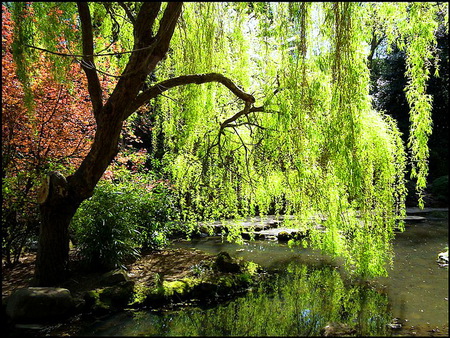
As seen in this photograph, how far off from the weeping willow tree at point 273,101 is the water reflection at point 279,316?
1.59 ft

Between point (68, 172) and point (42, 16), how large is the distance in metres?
2.05

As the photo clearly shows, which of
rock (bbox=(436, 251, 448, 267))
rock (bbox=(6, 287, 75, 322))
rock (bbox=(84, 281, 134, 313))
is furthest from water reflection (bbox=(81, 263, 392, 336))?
rock (bbox=(436, 251, 448, 267))

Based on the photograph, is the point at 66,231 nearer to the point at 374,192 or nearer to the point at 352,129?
the point at 352,129

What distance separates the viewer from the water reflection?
3.09m

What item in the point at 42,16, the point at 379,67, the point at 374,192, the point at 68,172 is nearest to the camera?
the point at 42,16

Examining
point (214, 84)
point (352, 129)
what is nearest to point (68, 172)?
point (214, 84)

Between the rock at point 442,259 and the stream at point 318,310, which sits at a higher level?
the rock at point 442,259

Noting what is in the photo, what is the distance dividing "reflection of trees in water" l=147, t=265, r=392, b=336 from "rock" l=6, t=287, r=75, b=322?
3.19 feet

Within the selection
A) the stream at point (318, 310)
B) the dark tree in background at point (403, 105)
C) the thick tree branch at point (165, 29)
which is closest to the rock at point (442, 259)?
the stream at point (318, 310)

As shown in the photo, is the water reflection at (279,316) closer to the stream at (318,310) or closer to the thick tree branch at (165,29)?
the stream at (318,310)

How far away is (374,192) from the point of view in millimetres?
3729

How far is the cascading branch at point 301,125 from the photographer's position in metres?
3.02

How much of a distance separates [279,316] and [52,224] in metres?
2.64

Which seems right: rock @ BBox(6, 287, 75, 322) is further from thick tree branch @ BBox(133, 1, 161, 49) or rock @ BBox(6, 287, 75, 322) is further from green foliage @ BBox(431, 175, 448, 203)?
green foliage @ BBox(431, 175, 448, 203)
